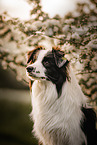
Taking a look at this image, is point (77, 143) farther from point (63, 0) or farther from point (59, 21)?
point (63, 0)

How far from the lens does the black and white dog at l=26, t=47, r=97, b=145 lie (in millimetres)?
1064

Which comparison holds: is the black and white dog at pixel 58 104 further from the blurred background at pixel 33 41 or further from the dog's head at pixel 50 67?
the blurred background at pixel 33 41

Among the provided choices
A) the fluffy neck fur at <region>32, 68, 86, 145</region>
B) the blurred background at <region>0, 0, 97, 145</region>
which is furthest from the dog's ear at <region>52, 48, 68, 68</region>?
the blurred background at <region>0, 0, 97, 145</region>

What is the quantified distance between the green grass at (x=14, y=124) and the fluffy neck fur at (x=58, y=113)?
477 mm

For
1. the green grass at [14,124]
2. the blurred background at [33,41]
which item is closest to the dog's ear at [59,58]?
the blurred background at [33,41]

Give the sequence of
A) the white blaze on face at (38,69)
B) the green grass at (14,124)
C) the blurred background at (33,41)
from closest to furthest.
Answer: the white blaze on face at (38,69) < the blurred background at (33,41) < the green grass at (14,124)

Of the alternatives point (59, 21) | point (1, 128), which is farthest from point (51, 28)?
point (1, 128)

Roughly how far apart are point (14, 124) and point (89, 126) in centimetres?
88

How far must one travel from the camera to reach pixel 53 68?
1.07m

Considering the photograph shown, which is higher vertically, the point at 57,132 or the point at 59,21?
the point at 59,21

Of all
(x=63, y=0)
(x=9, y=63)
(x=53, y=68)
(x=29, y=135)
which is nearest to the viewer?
(x=53, y=68)

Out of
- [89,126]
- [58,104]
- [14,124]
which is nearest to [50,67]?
[58,104]

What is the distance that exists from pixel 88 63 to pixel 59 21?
1.61 ft

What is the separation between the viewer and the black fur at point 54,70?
1.06 m
